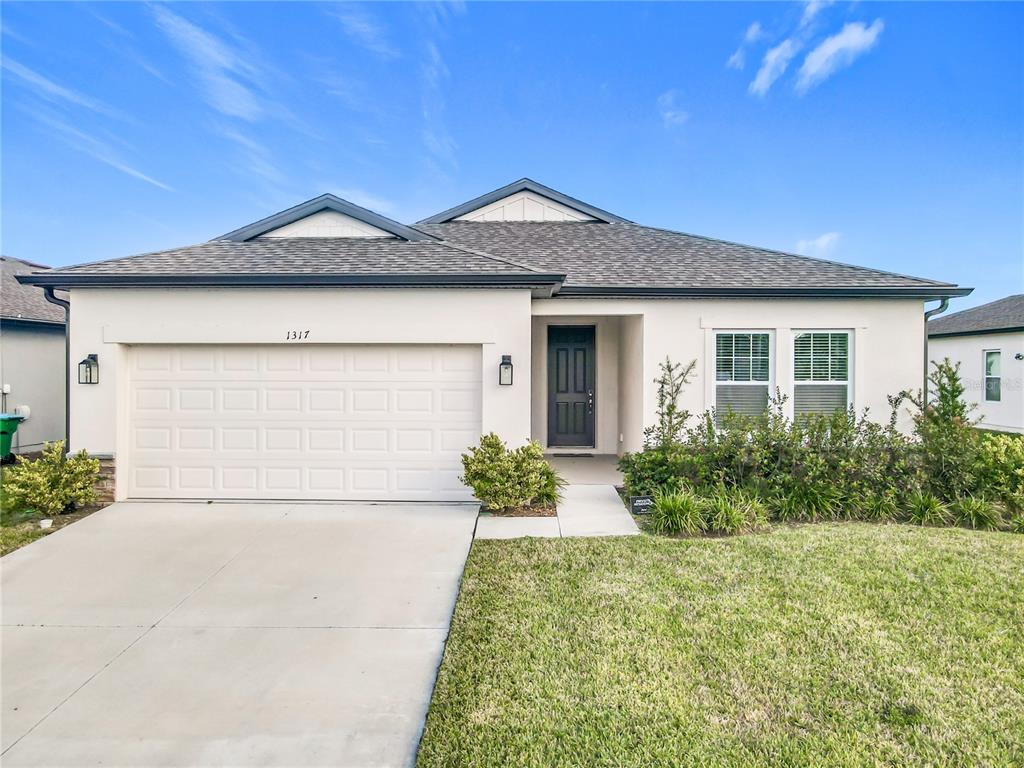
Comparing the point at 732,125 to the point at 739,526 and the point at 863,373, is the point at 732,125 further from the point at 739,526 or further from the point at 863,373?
the point at 739,526

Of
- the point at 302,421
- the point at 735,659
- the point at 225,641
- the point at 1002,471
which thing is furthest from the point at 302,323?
the point at 1002,471

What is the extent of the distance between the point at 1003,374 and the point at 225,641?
70.7 ft

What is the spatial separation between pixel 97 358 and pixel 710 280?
9642mm

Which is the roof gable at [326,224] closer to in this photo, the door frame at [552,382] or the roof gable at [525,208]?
the door frame at [552,382]

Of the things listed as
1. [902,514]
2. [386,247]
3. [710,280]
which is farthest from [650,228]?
[902,514]

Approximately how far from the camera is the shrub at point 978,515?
252 inches

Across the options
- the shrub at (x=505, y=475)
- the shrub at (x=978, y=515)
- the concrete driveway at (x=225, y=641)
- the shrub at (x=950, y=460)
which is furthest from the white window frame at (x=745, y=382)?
the concrete driveway at (x=225, y=641)

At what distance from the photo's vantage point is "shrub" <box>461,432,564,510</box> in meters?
6.95

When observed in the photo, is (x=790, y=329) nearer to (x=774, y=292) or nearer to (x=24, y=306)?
(x=774, y=292)

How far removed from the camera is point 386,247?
8656mm

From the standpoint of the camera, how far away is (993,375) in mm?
16812

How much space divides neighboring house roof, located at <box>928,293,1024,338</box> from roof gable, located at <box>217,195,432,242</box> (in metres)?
18.2

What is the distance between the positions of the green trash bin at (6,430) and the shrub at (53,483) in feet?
15.4

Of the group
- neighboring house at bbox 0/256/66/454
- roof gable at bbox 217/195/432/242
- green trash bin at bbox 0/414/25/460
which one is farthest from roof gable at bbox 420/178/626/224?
green trash bin at bbox 0/414/25/460
